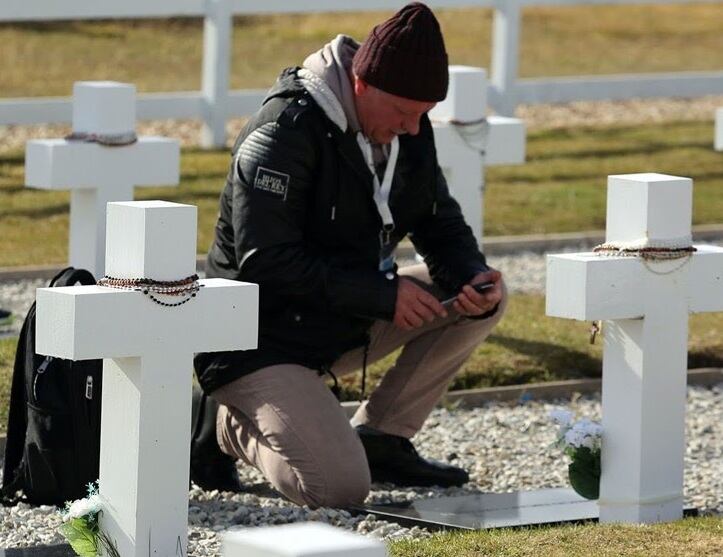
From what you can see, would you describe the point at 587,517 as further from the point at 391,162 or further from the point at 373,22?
the point at 373,22

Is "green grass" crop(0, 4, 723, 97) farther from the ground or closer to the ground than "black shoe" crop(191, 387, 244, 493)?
farther from the ground

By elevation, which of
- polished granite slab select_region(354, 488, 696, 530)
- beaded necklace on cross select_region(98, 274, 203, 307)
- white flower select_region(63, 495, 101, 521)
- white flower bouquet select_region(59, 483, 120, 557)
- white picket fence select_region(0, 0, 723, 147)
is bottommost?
polished granite slab select_region(354, 488, 696, 530)

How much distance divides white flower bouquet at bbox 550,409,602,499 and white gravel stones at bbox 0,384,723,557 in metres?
0.38

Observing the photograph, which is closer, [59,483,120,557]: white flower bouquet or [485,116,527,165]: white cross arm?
[59,483,120,557]: white flower bouquet

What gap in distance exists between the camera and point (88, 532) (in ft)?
14.0

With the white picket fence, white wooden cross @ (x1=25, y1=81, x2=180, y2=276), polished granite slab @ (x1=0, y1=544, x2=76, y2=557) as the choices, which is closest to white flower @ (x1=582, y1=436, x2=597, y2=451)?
polished granite slab @ (x1=0, y1=544, x2=76, y2=557)

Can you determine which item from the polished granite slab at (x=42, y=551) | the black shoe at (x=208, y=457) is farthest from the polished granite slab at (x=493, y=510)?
the polished granite slab at (x=42, y=551)

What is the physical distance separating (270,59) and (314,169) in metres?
13.5

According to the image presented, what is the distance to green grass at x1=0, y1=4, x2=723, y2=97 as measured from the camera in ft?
56.1

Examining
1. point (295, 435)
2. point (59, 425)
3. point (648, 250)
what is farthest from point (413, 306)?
point (59, 425)

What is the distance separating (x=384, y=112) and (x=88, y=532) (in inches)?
59.4

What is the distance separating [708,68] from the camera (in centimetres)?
1798

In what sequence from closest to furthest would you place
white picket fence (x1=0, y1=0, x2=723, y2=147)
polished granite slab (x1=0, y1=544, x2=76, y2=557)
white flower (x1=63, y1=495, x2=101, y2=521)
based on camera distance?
A: 1. white flower (x1=63, y1=495, x2=101, y2=521)
2. polished granite slab (x1=0, y1=544, x2=76, y2=557)
3. white picket fence (x1=0, y1=0, x2=723, y2=147)

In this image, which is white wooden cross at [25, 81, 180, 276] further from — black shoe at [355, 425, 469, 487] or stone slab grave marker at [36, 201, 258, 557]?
stone slab grave marker at [36, 201, 258, 557]
